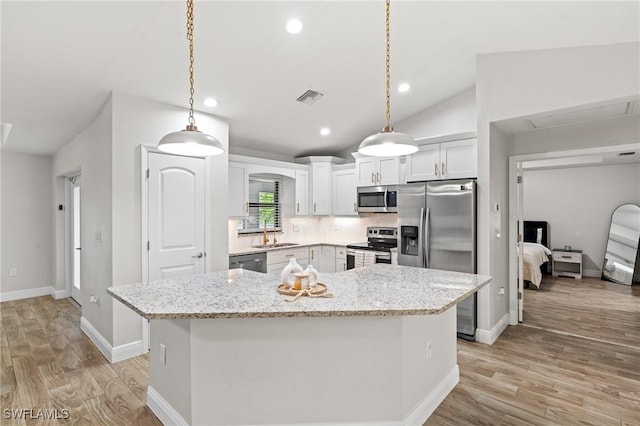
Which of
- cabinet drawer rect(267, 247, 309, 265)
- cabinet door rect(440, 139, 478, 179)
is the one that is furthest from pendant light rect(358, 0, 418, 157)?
cabinet drawer rect(267, 247, 309, 265)

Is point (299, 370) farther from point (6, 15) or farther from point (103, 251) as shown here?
point (6, 15)

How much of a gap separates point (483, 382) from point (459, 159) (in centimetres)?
239

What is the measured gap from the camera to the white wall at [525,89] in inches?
117

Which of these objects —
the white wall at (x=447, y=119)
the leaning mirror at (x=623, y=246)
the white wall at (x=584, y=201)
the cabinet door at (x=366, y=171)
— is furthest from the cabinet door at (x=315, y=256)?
the leaning mirror at (x=623, y=246)

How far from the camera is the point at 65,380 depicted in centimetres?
296

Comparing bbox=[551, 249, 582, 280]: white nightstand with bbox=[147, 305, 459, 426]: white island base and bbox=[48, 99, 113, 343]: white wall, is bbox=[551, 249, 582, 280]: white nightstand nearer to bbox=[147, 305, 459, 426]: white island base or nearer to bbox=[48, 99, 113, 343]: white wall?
bbox=[147, 305, 459, 426]: white island base

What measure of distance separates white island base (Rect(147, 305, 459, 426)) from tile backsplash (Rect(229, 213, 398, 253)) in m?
3.54

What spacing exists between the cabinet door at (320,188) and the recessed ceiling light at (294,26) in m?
3.11

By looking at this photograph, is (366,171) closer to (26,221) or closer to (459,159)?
(459,159)

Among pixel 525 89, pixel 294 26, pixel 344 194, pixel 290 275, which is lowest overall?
pixel 290 275

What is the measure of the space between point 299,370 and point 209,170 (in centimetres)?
270

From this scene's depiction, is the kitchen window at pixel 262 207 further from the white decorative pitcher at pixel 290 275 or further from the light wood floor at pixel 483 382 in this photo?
the white decorative pitcher at pixel 290 275

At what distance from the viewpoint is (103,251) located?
359 centimetres

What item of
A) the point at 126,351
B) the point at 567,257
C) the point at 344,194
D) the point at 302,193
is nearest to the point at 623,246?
the point at 567,257
